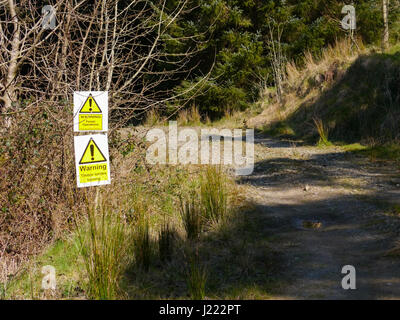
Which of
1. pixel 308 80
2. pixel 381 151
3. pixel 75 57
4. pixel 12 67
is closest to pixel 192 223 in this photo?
pixel 75 57

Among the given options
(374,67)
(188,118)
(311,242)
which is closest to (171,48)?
(188,118)

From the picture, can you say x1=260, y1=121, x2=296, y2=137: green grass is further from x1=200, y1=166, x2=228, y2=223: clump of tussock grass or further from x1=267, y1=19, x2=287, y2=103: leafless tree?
x1=200, y1=166, x2=228, y2=223: clump of tussock grass

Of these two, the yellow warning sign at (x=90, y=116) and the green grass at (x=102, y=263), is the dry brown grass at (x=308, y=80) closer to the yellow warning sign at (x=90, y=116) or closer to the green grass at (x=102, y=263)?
the yellow warning sign at (x=90, y=116)

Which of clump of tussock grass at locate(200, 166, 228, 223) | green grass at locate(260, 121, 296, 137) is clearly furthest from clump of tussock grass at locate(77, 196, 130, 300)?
green grass at locate(260, 121, 296, 137)

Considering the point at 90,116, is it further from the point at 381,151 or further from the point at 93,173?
the point at 381,151

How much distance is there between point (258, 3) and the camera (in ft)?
58.7

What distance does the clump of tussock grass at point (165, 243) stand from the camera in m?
4.81

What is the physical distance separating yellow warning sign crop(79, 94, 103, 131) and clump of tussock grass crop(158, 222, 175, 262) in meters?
1.32

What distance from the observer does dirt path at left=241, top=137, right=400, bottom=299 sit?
399cm

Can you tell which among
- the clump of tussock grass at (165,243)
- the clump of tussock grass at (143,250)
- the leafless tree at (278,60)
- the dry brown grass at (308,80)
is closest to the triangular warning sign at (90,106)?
the clump of tussock grass at (143,250)

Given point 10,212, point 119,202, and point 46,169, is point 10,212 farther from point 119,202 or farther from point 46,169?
point 119,202

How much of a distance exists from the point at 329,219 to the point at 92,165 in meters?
2.98

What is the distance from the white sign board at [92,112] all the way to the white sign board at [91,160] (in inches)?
7.9

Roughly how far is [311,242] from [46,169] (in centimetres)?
321
